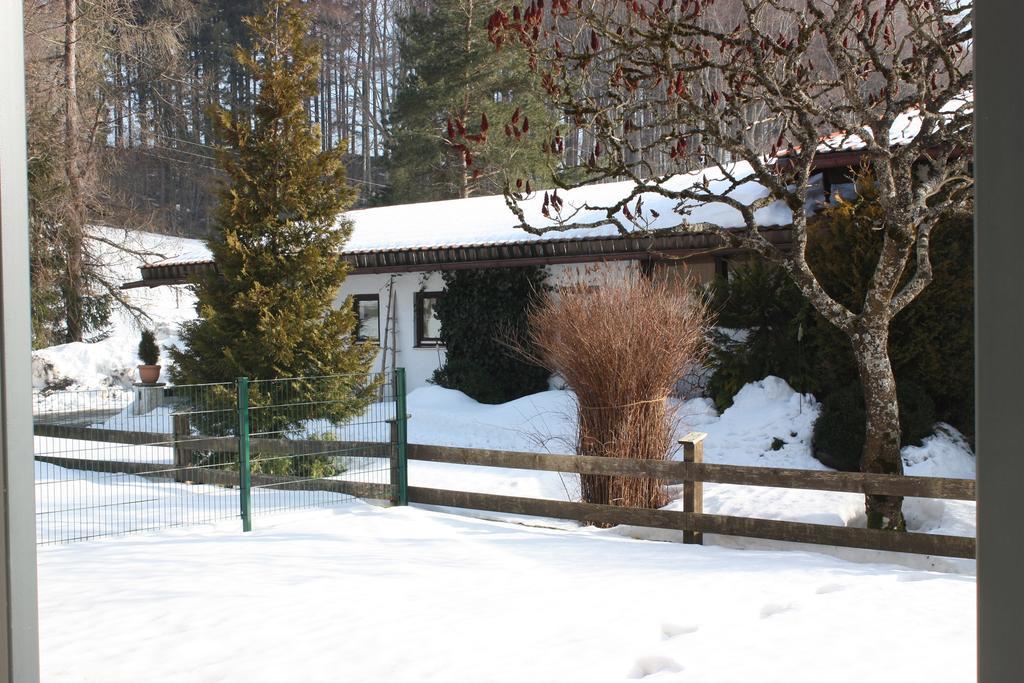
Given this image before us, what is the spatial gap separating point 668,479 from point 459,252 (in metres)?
8.42

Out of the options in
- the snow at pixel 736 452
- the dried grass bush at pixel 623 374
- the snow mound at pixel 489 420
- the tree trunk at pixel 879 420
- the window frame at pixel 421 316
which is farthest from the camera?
the window frame at pixel 421 316

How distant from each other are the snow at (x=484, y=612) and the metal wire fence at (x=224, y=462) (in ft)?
3.56

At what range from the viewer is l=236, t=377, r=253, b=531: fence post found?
7.32m

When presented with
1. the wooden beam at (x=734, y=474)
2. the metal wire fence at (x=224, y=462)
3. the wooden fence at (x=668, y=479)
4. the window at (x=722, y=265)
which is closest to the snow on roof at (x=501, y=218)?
the window at (x=722, y=265)

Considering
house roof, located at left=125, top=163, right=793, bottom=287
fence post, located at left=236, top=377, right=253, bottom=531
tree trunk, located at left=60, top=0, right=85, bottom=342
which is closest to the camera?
fence post, located at left=236, top=377, right=253, bottom=531

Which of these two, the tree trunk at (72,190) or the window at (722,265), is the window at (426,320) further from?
the tree trunk at (72,190)

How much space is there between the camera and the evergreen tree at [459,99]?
1014 inches

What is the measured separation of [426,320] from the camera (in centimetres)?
1633

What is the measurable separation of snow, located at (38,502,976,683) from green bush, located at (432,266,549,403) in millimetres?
7375

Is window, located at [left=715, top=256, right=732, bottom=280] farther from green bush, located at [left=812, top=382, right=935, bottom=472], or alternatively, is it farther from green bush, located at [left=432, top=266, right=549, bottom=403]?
green bush, located at [left=812, top=382, right=935, bottom=472]

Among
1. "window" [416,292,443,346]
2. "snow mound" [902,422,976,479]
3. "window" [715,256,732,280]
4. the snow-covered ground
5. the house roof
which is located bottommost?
the snow-covered ground

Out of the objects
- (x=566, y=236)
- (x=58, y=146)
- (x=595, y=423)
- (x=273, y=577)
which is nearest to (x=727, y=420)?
(x=595, y=423)

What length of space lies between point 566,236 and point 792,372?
4.43 meters

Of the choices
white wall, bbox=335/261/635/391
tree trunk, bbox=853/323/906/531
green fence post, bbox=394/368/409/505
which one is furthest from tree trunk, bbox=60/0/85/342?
tree trunk, bbox=853/323/906/531
